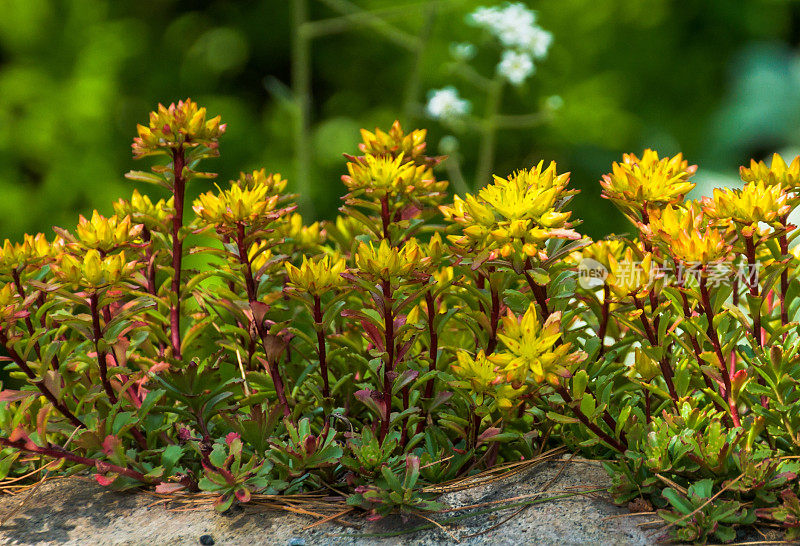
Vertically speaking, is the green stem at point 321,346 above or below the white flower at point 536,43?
below

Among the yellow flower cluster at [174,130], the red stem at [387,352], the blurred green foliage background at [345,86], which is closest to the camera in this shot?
the red stem at [387,352]

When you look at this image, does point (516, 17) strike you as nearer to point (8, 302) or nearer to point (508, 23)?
point (508, 23)

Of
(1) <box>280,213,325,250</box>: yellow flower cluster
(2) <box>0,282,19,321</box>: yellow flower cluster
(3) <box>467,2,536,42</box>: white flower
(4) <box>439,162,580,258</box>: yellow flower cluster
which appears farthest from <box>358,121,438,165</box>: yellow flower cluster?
(3) <box>467,2,536,42</box>: white flower

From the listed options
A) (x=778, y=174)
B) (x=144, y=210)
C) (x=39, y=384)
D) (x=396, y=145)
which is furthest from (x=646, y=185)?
(x=39, y=384)

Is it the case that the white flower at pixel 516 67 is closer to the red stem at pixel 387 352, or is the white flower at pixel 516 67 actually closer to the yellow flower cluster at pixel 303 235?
the yellow flower cluster at pixel 303 235

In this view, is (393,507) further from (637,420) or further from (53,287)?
(53,287)

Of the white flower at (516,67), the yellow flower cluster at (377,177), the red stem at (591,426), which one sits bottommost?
the red stem at (591,426)

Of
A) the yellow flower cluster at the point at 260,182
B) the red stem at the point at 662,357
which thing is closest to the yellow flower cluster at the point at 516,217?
the red stem at the point at 662,357

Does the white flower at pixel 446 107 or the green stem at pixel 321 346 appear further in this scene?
the white flower at pixel 446 107
